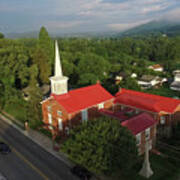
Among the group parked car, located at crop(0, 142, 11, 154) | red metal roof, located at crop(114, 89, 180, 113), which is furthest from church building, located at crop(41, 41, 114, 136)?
parked car, located at crop(0, 142, 11, 154)

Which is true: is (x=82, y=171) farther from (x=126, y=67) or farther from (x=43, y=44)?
(x=126, y=67)

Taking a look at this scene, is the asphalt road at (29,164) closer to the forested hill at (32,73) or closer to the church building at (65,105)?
the church building at (65,105)

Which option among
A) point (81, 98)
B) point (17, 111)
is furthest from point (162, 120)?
point (17, 111)

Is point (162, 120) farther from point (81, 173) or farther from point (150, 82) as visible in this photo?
point (150, 82)

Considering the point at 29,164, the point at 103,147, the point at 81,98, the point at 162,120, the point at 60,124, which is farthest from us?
the point at 81,98

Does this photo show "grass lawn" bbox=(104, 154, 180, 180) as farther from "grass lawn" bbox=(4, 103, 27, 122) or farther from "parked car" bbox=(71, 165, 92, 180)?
"grass lawn" bbox=(4, 103, 27, 122)

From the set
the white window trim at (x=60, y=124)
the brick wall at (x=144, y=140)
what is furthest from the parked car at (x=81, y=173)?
the white window trim at (x=60, y=124)
